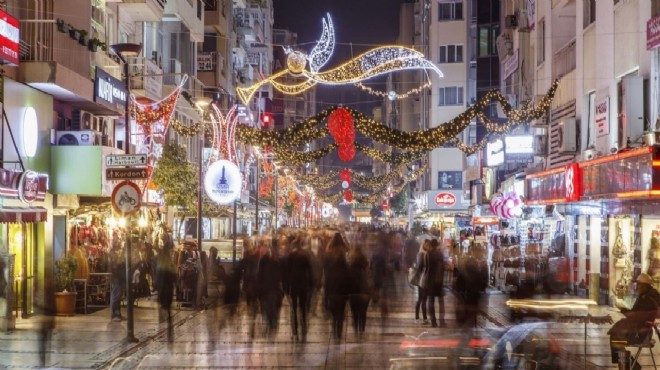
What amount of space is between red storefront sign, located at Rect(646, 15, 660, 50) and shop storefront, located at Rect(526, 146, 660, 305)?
245cm

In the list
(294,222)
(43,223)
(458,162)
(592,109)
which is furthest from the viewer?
(294,222)

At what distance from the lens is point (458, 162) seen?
8375 centimetres

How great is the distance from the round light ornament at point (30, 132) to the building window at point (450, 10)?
62.2 meters

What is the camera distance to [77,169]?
2622 cm

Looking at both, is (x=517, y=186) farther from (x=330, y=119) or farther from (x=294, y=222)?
(x=294, y=222)

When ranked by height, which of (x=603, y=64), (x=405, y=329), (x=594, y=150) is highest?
(x=603, y=64)

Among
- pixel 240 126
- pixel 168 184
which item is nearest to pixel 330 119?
pixel 240 126

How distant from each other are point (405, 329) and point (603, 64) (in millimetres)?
10091

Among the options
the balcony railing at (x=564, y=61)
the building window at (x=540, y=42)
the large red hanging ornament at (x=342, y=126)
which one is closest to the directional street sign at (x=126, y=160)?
the large red hanging ornament at (x=342, y=126)

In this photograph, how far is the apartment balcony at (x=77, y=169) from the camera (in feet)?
85.8

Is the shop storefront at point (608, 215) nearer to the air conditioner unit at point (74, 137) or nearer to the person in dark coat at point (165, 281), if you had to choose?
the person in dark coat at point (165, 281)

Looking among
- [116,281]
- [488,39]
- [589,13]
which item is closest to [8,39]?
[116,281]

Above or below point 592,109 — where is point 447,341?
below

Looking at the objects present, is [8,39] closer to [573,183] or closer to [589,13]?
[573,183]
